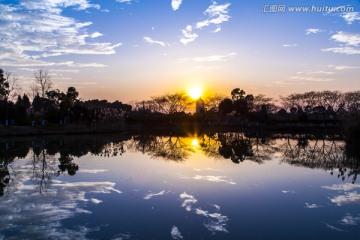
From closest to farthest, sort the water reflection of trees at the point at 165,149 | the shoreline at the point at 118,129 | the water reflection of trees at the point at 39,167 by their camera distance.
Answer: the water reflection of trees at the point at 39,167 < the water reflection of trees at the point at 165,149 < the shoreline at the point at 118,129

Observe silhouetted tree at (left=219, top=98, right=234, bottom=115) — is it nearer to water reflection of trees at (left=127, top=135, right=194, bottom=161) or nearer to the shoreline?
the shoreline

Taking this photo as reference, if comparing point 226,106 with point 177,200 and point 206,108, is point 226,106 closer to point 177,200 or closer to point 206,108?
point 206,108

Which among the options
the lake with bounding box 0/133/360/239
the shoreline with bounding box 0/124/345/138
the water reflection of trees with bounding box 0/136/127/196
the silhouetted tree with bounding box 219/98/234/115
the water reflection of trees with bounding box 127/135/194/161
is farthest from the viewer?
the silhouetted tree with bounding box 219/98/234/115

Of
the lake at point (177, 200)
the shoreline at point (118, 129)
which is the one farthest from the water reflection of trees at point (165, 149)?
the shoreline at point (118, 129)

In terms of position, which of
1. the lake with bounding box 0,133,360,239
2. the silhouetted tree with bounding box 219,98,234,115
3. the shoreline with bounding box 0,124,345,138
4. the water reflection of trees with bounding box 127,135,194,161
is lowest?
the water reflection of trees with bounding box 127,135,194,161

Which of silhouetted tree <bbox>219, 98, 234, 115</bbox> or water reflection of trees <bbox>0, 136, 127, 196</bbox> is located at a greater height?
silhouetted tree <bbox>219, 98, 234, 115</bbox>

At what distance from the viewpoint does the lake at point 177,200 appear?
617 centimetres

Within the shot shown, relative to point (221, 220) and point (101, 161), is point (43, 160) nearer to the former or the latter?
point (101, 161)

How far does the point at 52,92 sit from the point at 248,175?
127 feet

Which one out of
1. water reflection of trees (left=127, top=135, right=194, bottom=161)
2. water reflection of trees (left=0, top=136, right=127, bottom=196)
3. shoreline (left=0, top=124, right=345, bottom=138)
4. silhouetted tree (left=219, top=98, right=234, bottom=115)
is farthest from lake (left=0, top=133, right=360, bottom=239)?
silhouetted tree (left=219, top=98, right=234, bottom=115)

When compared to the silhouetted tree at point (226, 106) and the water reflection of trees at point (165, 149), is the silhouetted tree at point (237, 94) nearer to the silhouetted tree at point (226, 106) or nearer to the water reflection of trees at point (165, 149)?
the silhouetted tree at point (226, 106)

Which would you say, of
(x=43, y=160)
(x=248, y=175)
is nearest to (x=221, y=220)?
(x=248, y=175)

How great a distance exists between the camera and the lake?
617 centimetres

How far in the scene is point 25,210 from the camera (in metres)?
7.38
